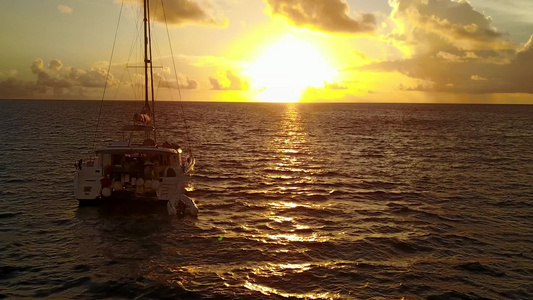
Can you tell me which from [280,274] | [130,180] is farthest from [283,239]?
[130,180]

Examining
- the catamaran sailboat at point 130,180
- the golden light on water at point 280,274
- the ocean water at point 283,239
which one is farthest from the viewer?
the catamaran sailboat at point 130,180

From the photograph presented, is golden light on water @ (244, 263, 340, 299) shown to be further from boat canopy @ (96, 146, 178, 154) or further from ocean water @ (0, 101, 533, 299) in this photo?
boat canopy @ (96, 146, 178, 154)

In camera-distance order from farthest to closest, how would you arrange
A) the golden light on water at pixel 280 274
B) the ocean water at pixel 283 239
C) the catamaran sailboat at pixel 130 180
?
the catamaran sailboat at pixel 130 180 → the ocean water at pixel 283 239 → the golden light on water at pixel 280 274

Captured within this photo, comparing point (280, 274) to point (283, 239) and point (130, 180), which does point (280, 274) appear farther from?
point (130, 180)

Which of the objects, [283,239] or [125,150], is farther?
[125,150]

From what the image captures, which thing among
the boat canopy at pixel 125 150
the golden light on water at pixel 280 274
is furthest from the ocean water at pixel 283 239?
the boat canopy at pixel 125 150

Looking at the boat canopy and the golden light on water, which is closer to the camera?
the golden light on water

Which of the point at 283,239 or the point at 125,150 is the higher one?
the point at 125,150

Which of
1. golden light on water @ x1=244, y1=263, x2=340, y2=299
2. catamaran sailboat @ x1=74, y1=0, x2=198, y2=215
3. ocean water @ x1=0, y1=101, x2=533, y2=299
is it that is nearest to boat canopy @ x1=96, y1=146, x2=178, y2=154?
catamaran sailboat @ x1=74, y1=0, x2=198, y2=215

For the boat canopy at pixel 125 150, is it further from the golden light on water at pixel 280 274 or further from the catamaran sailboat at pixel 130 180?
the golden light on water at pixel 280 274

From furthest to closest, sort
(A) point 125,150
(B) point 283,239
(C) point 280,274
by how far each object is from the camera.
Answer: (A) point 125,150
(B) point 283,239
(C) point 280,274

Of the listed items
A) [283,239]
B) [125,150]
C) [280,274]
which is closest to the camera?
[280,274]

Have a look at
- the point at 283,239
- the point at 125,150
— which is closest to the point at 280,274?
the point at 283,239

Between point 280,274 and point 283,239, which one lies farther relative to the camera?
point 283,239
